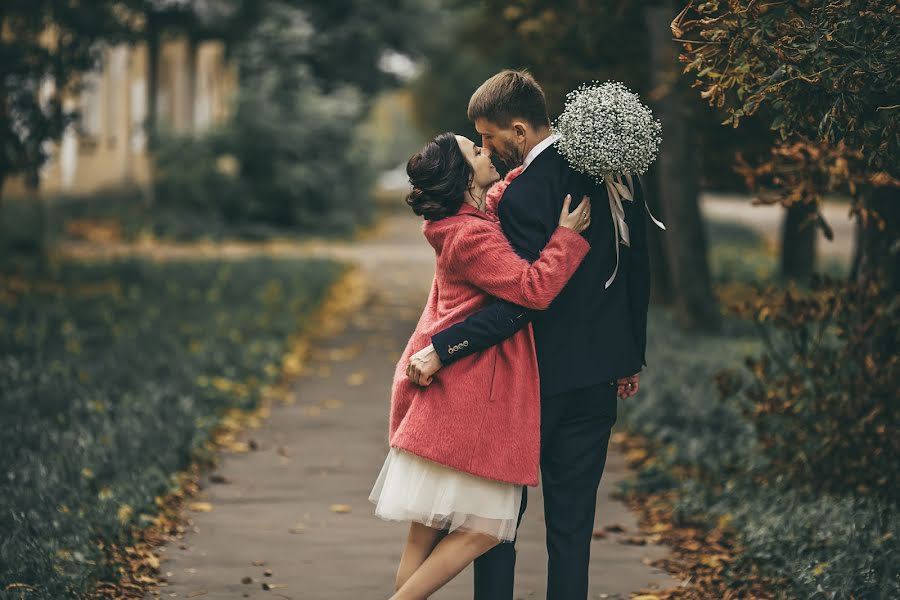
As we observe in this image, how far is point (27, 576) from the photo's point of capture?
4.83 metres

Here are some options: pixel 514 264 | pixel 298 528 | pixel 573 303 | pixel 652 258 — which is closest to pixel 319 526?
pixel 298 528

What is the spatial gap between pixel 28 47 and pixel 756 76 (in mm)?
10810

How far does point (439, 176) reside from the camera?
3.84m

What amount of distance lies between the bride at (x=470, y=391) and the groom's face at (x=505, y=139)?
4cm

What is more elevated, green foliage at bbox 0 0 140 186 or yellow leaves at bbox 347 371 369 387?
green foliage at bbox 0 0 140 186

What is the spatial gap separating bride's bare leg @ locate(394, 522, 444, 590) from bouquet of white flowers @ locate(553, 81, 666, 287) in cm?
94

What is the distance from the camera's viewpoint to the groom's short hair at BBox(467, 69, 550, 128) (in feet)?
12.6

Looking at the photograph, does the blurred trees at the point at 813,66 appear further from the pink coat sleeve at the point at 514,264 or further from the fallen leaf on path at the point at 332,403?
the fallen leaf on path at the point at 332,403

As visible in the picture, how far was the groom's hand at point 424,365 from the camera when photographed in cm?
388

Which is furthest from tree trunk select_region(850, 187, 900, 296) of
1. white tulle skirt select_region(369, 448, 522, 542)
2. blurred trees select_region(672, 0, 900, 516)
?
white tulle skirt select_region(369, 448, 522, 542)

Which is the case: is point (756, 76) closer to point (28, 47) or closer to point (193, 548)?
point (193, 548)

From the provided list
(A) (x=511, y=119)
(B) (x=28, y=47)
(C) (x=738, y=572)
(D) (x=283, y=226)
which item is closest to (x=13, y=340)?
(B) (x=28, y=47)

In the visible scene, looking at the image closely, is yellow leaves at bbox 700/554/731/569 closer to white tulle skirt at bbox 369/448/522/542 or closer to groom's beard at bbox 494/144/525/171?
white tulle skirt at bbox 369/448/522/542

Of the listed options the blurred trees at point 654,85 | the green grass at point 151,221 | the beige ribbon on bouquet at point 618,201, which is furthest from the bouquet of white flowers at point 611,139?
the green grass at point 151,221
